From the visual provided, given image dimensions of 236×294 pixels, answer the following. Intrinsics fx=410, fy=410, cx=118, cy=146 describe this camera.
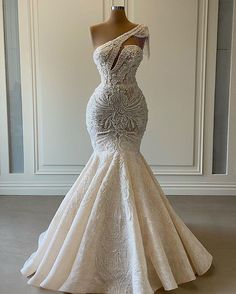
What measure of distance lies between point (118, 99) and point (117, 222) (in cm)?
63

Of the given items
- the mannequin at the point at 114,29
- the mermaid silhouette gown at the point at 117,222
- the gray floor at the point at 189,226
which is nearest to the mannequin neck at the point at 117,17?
the mannequin at the point at 114,29

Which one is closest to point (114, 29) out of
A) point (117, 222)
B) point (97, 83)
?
point (117, 222)

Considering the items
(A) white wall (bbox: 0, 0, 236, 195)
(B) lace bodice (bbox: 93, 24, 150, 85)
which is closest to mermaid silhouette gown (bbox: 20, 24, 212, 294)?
(B) lace bodice (bbox: 93, 24, 150, 85)

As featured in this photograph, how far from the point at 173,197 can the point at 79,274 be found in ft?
5.93

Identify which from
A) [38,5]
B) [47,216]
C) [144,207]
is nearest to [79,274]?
[144,207]

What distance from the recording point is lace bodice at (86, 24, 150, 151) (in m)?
2.11

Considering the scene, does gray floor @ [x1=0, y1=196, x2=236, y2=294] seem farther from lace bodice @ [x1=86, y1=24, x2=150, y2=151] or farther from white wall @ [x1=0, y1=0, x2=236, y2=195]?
lace bodice @ [x1=86, y1=24, x2=150, y2=151]

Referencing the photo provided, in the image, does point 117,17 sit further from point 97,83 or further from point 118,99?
point 97,83

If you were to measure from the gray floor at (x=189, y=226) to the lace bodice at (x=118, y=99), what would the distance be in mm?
806

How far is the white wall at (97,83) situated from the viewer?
11.2 feet

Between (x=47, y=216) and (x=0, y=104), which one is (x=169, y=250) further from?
(x=0, y=104)

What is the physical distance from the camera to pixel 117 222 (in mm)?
2043

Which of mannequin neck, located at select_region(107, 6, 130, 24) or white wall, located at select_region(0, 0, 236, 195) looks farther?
white wall, located at select_region(0, 0, 236, 195)

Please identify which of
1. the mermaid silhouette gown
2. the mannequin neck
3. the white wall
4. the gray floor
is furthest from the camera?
the white wall
